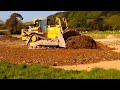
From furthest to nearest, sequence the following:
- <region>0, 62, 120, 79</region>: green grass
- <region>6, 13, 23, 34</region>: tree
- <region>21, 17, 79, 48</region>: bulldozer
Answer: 1. <region>6, 13, 23, 34</region>: tree
2. <region>21, 17, 79, 48</region>: bulldozer
3. <region>0, 62, 120, 79</region>: green grass

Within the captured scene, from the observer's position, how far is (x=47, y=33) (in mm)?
23797

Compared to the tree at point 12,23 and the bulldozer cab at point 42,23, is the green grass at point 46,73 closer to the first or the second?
the bulldozer cab at point 42,23

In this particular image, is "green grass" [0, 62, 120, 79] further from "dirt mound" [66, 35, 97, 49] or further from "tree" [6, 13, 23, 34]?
"tree" [6, 13, 23, 34]

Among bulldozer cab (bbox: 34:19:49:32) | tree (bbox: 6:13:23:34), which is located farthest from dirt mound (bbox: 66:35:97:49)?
tree (bbox: 6:13:23:34)

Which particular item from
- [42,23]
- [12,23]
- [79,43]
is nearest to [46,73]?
[79,43]

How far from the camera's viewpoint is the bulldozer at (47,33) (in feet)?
72.7

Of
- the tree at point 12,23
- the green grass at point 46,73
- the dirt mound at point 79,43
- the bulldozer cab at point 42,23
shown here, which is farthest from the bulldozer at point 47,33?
the tree at point 12,23

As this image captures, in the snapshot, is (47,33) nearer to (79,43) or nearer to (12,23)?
(79,43)

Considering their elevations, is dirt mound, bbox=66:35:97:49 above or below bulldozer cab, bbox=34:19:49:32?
below

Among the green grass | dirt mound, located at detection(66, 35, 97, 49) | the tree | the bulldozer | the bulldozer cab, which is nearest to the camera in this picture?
the green grass

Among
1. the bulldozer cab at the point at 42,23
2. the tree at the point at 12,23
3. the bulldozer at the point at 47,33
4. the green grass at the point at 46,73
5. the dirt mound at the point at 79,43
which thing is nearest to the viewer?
the green grass at the point at 46,73

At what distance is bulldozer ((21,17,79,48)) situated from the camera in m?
22.2
